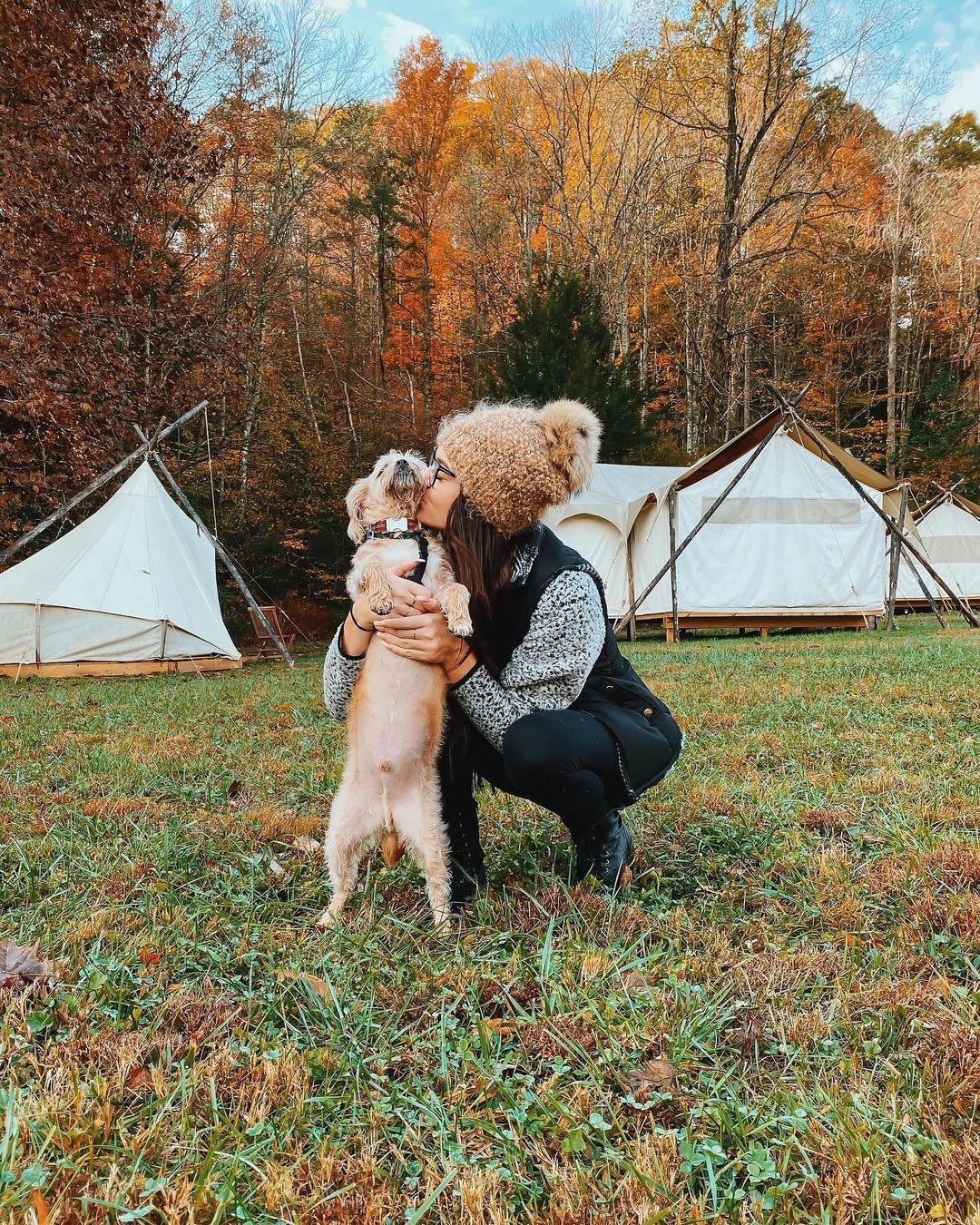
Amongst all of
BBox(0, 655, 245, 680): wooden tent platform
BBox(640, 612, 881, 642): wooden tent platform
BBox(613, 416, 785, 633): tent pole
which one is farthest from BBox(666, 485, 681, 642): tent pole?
BBox(0, 655, 245, 680): wooden tent platform

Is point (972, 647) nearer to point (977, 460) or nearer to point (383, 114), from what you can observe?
point (977, 460)

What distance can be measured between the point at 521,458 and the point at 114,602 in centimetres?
905

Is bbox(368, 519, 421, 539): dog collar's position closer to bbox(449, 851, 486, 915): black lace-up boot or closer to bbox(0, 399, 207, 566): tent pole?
bbox(449, 851, 486, 915): black lace-up boot

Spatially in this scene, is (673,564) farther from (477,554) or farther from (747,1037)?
(747,1037)

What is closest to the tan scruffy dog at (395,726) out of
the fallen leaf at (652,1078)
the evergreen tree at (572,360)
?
the fallen leaf at (652,1078)

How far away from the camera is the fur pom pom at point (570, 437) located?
219 cm

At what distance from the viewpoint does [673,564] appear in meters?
12.7

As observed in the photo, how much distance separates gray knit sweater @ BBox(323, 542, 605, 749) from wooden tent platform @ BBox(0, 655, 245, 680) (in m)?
8.82

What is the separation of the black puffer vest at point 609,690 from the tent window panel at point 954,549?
20.5m

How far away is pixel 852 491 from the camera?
13.5m

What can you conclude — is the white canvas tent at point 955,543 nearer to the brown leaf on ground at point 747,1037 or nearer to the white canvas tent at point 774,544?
the white canvas tent at point 774,544

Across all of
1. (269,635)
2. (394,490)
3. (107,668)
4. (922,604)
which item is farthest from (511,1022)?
(922,604)

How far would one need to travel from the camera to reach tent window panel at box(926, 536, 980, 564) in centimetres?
1984

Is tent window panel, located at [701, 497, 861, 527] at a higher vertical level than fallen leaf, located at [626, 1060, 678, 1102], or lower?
higher
